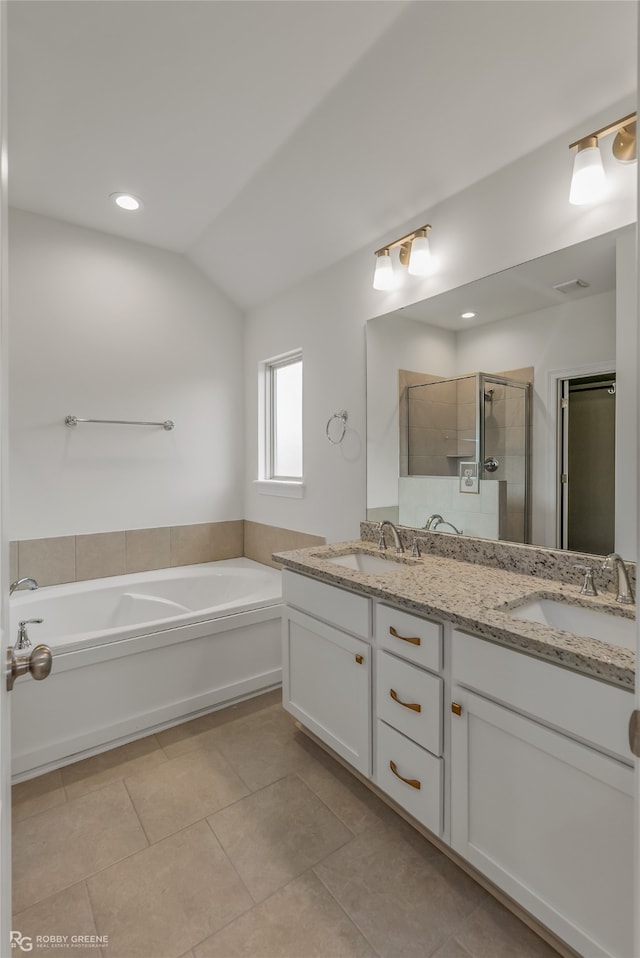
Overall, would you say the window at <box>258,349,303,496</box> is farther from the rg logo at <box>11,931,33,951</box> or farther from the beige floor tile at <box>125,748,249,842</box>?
the rg logo at <box>11,931,33,951</box>

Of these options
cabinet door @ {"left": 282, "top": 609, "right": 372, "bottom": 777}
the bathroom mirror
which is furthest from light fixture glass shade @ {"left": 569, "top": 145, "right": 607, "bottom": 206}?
cabinet door @ {"left": 282, "top": 609, "right": 372, "bottom": 777}

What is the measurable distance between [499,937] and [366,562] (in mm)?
1297

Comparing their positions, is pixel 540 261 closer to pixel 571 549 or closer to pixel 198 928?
pixel 571 549

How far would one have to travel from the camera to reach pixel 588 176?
143 cm

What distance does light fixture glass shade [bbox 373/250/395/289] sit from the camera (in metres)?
2.16

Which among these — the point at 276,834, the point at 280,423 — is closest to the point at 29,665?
the point at 276,834

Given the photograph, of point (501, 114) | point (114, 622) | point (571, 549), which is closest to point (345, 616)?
point (571, 549)

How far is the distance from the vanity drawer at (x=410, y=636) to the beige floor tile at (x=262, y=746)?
0.82 meters

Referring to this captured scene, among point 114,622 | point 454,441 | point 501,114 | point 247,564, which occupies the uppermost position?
point 501,114

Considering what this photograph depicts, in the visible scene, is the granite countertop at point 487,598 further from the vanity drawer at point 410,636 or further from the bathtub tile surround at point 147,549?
the bathtub tile surround at point 147,549

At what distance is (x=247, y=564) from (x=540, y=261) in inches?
98.9

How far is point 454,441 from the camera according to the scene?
2.01m

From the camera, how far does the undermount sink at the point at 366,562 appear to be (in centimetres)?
210

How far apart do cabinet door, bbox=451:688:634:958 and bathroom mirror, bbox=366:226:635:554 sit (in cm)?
71
